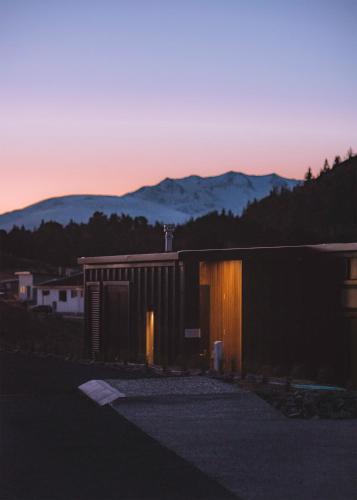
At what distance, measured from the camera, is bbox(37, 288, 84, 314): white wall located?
7425 cm

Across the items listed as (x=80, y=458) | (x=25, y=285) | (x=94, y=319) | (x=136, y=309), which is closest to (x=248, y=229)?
(x=25, y=285)

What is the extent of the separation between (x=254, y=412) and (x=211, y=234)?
199 feet

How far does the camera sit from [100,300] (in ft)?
82.7

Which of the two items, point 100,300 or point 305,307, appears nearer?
point 305,307

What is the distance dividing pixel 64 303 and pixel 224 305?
184 feet

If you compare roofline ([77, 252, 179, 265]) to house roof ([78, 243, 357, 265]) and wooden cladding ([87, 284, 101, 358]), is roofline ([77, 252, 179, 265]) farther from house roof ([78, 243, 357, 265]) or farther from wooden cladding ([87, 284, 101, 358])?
wooden cladding ([87, 284, 101, 358])

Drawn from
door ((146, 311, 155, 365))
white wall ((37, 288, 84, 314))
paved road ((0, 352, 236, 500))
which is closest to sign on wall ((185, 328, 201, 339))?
door ((146, 311, 155, 365))

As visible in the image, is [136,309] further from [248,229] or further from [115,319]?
Answer: [248,229]

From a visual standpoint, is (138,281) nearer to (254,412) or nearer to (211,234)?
(254,412)

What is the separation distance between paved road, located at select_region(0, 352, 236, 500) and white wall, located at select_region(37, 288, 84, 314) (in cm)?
6060

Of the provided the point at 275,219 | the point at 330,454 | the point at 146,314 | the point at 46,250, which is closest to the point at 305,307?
the point at 146,314

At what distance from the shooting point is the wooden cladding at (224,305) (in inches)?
805

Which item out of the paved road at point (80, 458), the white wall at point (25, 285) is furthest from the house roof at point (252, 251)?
the white wall at point (25, 285)

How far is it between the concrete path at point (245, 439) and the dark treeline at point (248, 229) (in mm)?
28845
